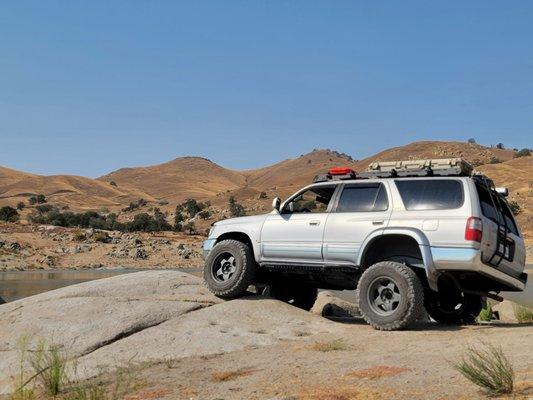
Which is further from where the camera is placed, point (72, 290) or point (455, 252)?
point (72, 290)

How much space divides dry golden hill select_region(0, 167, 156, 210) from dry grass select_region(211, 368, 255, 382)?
93754mm

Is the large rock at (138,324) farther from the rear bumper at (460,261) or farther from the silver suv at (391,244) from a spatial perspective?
the rear bumper at (460,261)

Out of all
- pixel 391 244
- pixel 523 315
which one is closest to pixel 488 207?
pixel 391 244

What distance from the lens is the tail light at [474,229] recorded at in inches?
337

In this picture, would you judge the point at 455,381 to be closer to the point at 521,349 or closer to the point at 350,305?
the point at 521,349

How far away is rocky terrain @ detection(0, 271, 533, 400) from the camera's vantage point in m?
6.25

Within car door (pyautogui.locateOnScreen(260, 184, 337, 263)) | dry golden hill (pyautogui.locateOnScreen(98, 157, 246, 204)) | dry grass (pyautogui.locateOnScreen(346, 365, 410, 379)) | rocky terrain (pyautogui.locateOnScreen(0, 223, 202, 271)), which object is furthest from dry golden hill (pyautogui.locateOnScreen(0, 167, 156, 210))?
dry grass (pyautogui.locateOnScreen(346, 365, 410, 379))

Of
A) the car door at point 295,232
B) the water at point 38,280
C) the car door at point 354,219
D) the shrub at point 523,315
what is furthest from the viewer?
the water at point 38,280

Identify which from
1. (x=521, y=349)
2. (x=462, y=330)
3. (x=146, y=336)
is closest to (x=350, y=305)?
(x=462, y=330)

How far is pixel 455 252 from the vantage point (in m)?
8.67

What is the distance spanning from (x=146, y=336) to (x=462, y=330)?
14.5 feet

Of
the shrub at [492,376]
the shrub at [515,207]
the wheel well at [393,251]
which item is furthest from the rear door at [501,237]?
the shrub at [515,207]

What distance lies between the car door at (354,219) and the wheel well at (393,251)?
0.21 m

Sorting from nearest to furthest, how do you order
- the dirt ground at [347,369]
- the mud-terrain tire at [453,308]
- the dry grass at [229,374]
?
the dirt ground at [347,369], the dry grass at [229,374], the mud-terrain tire at [453,308]
